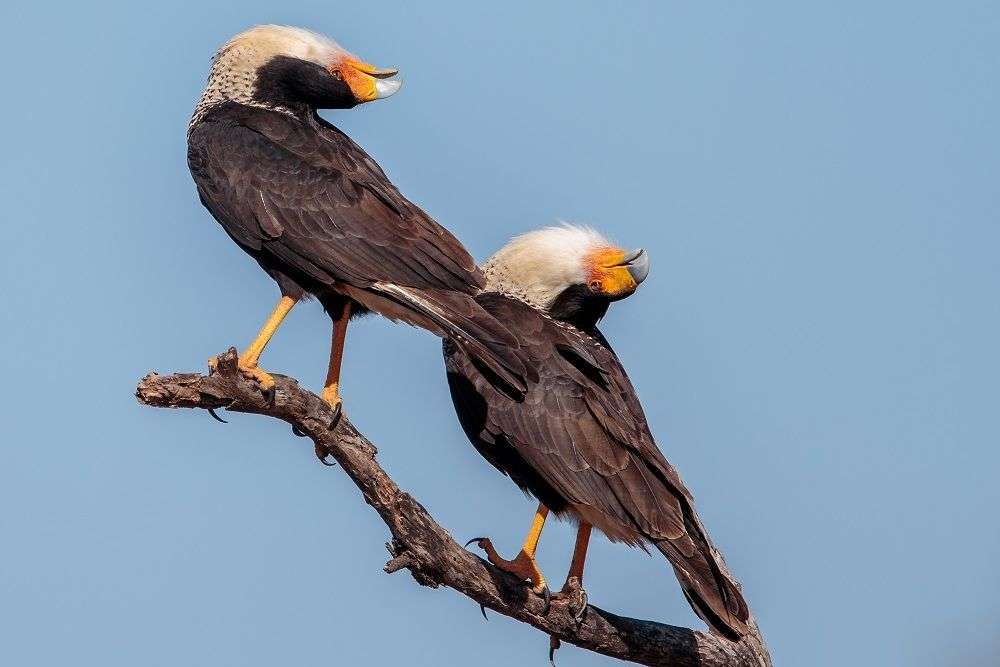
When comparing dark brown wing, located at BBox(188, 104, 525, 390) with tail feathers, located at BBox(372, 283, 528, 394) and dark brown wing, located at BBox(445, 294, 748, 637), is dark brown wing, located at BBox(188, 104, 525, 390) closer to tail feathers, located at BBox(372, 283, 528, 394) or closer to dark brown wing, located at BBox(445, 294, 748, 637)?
tail feathers, located at BBox(372, 283, 528, 394)

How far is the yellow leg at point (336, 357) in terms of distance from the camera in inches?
284

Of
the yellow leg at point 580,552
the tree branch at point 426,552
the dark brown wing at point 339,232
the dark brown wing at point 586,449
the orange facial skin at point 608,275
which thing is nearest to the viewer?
the tree branch at point 426,552

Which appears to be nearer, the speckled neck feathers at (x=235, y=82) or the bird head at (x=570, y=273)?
the speckled neck feathers at (x=235, y=82)

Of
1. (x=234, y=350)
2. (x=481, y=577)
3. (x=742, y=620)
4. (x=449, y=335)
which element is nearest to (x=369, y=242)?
(x=449, y=335)

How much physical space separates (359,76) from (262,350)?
1791 mm

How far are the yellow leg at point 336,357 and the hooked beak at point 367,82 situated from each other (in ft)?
3.88

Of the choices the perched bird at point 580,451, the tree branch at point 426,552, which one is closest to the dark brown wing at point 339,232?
the perched bird at point 580,451

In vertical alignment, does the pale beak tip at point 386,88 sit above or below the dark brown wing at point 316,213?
above

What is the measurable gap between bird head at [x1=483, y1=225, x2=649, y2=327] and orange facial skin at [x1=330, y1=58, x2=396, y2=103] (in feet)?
4.31

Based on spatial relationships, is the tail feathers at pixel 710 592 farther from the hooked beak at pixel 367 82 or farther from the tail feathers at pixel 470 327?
the hooked beak at pixel 367 82

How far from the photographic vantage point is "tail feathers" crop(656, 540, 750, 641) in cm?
694

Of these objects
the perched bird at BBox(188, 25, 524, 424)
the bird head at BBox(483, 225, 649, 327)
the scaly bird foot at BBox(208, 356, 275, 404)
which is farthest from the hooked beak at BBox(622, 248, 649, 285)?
the scaly bird foot at BBox(208, 356, 275, 404)

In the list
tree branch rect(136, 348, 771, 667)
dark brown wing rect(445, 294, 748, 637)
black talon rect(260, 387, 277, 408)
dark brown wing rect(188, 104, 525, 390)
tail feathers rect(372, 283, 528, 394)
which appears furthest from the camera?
dark brown wing rect(445, 294, 748, 637)

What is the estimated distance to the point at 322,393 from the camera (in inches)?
286
